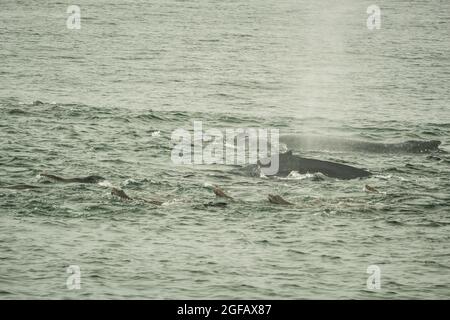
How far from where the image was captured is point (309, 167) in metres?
28.0

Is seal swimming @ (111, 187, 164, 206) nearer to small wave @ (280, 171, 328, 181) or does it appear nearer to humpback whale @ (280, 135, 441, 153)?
small wave @ (280, 171, 328, 181)

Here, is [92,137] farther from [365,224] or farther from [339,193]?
[365,224]

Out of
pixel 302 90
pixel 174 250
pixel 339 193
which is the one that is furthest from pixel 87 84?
pixel 174 250

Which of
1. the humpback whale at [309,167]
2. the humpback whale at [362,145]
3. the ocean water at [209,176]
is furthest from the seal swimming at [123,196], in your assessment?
the humpback whale at [362,145]

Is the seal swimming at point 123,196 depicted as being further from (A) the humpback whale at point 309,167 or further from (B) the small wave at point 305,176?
(B) the small wave at point 305,176

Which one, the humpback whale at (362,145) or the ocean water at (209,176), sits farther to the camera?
the humpback whale at (362,145)

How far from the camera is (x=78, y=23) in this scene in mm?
72625

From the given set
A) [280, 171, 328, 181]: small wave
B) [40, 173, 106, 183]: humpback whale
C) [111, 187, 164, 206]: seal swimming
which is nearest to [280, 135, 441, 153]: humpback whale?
[280, 171, 328, 181]: small wave

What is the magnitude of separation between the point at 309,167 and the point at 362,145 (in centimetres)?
590

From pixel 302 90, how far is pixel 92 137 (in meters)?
19.9

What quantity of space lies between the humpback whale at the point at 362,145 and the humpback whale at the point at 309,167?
14.0 ft

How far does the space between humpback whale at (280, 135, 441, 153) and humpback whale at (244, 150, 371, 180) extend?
4279mm

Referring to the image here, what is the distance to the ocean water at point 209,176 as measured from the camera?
19422 mm

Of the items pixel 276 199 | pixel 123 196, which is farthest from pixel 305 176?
pixel 123 196
